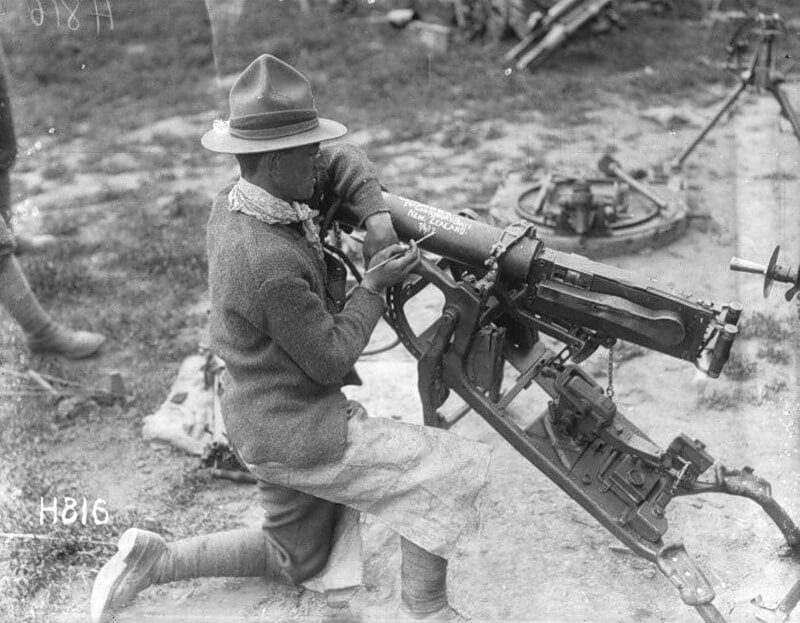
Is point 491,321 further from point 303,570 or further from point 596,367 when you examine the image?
point 596,367

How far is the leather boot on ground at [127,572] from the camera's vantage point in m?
3.49

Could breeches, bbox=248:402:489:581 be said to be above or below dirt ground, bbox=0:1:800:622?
above

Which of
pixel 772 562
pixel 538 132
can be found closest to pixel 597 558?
pixel 772 562

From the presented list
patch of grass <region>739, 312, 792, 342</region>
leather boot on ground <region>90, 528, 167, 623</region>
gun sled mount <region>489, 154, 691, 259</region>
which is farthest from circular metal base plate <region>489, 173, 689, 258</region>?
leather boot on ground <region>90, 528, 167, 623</region>

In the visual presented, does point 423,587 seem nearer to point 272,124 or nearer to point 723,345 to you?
point 723,345

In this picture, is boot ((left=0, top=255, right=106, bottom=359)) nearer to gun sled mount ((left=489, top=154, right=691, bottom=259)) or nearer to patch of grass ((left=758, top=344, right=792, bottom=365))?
gun sled mount ((left=489, top=154, right=691, bottom=259))

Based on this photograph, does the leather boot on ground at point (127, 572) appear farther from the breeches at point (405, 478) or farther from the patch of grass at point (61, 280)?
the patch of grass at point (61, 280)

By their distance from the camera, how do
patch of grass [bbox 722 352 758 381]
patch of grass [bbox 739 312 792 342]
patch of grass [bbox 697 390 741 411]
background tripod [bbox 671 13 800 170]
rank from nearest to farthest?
patch of grass [bbox 697 390 741 411], patch of grass [bbox 722 352 758 381], patch of grass [bbox 739 312 792 342], background tripod [bbox 671 13 800 170]

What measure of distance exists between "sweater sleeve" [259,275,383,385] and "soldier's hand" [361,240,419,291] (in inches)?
3.8

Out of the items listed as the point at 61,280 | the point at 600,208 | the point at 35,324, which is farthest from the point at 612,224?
the point at 61,280

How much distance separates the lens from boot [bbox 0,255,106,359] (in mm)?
5488

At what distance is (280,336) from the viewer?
302 centimetres

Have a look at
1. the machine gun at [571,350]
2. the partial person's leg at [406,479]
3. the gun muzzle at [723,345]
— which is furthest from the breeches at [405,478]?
the gun muzzle at [723,345]

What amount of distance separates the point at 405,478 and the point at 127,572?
1.18 m
